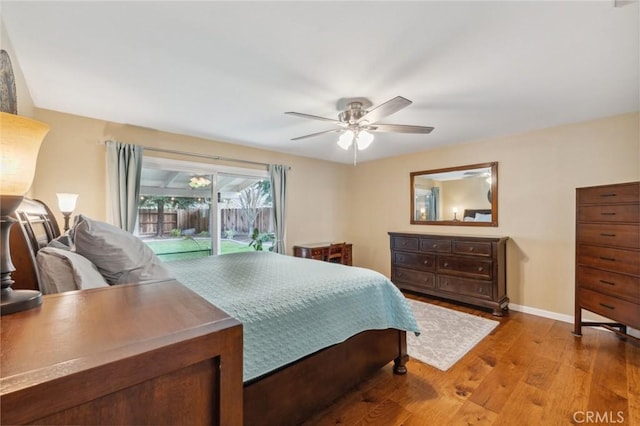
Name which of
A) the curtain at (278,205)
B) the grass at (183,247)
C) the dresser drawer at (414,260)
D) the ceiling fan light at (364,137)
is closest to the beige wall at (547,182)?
the dresser drawer at (414,260)

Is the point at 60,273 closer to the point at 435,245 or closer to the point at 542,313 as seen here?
the point at 435,245

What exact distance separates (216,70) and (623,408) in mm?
3507

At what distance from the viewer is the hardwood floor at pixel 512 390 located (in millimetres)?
1663

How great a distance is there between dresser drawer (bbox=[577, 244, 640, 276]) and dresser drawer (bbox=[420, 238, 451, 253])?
4.24ft

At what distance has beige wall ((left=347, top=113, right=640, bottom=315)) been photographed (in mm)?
2852

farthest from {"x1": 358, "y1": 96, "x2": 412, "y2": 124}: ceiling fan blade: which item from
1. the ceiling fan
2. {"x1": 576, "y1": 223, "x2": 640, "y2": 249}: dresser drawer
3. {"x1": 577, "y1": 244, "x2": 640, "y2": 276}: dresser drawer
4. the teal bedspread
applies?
{"x1": 577, "y1": 244, "x2": 640, "y2": 276}: dresser drawer

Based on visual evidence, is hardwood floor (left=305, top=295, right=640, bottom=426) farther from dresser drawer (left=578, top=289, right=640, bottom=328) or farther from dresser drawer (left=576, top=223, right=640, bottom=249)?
dresser drawer (left=576, top=223, right=640, bottom=249)

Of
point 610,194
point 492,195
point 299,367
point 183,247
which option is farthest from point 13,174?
point 492,195

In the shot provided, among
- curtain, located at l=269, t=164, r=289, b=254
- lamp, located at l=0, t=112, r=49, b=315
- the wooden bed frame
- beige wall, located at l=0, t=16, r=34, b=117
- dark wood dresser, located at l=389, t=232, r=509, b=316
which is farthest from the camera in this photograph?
curtain, located at l=269, t=164, r=289, b=254

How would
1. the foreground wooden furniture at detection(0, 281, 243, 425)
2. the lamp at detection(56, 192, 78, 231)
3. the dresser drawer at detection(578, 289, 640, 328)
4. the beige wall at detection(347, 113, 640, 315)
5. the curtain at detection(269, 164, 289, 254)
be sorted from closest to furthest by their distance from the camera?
the foreground wooden furniture at detection(0, 281, 243, 425)
the dresser drawer at detection(578, 289, 640, 328)
the lamp at detection(56, 192, 78, 231)
the beige wall at detection(347, 113, 640, 315)
the curtain at detection(269, 164, 289, 254)

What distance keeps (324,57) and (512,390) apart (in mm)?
2635

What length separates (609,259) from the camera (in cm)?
247

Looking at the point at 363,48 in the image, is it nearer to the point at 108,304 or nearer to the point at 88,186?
the point at 108,304

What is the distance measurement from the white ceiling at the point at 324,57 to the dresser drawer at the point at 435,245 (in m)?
1.63
